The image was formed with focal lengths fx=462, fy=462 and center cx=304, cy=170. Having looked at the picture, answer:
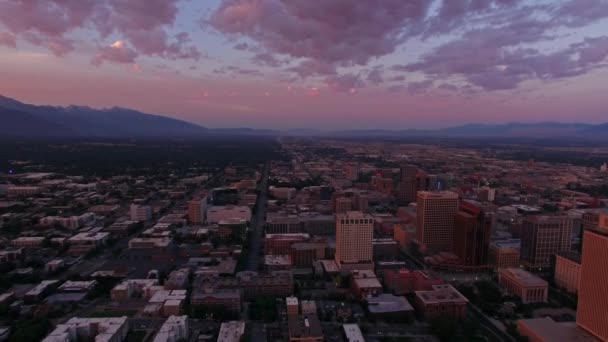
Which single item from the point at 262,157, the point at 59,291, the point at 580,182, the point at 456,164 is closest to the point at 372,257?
the point at 59,291

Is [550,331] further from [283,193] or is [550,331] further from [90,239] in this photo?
[283,193]

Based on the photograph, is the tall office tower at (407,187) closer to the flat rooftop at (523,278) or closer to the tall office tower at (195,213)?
the tall office tower at (195,213)

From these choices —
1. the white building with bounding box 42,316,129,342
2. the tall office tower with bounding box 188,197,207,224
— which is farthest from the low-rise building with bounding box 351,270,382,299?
the tall office tower with bounding box 188,197,207,224

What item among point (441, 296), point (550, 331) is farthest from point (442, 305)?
point (550, 331)

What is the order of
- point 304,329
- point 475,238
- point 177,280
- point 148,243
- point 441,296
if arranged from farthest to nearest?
1. point 148,243
2. point 475,238
3. point 177,280
4. point 441,296
5. point 304,329

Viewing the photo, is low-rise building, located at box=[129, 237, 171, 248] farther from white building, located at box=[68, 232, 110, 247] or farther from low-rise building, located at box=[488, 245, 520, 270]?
low-rise building, located at box=[488, 245, 520, 270]

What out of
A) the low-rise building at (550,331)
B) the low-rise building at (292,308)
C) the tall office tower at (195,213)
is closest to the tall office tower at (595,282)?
the low-rise building at (550,331)
